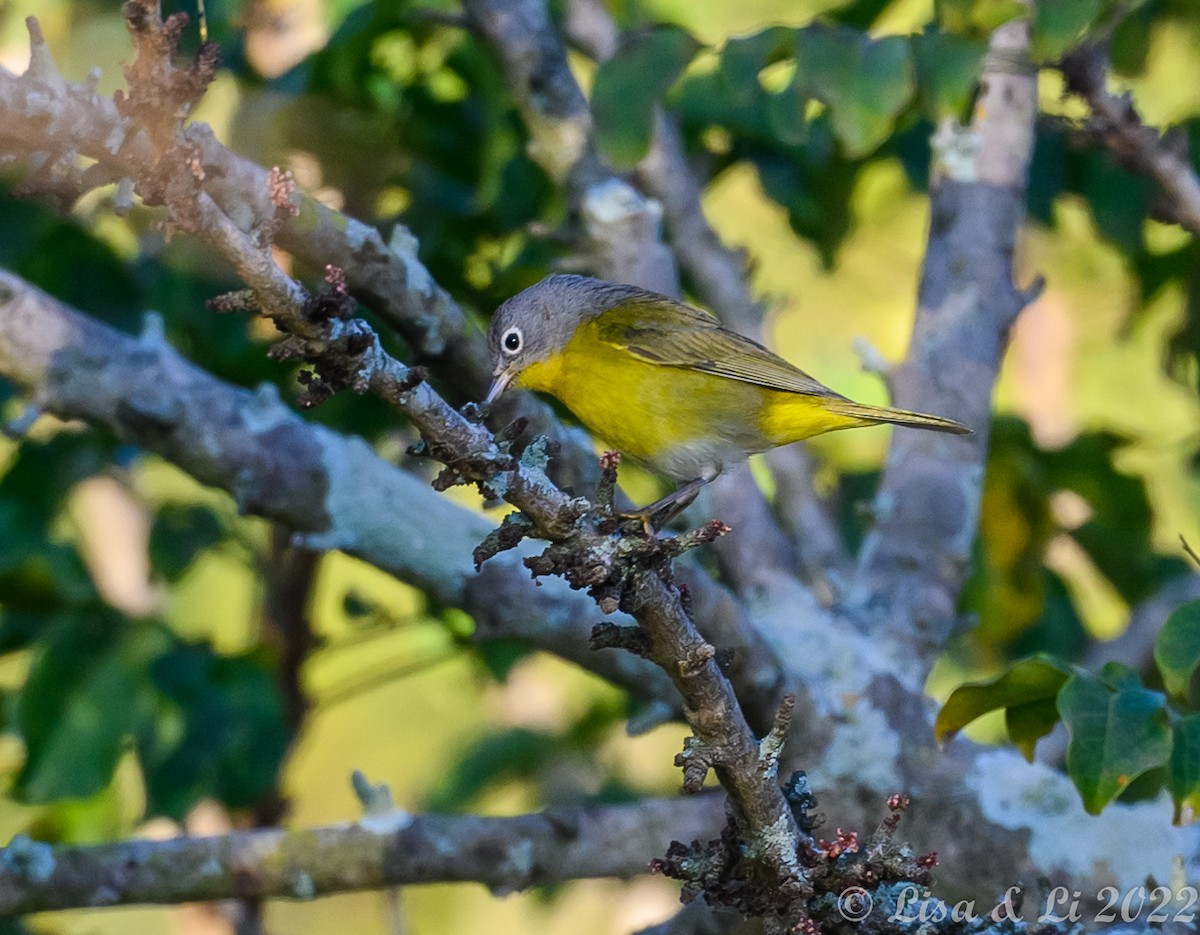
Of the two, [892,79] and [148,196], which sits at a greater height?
[892,79]

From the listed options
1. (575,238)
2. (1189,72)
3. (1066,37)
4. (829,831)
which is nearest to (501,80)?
(575,238)

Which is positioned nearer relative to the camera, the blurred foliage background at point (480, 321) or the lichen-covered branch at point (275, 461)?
the lichen-covered branch at point (275, 461)

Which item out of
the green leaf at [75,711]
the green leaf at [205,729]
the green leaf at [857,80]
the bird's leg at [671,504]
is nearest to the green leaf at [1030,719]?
the bird's leg at [671,504]

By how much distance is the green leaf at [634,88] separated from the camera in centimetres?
361

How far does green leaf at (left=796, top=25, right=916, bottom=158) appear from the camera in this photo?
3352mm

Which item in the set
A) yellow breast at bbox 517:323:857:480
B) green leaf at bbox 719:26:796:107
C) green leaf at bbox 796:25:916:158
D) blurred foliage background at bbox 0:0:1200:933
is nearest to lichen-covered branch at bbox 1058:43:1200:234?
blurred foliage background at bbox 0:0:1200:933

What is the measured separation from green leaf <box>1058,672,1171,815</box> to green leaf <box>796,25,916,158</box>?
1492mm

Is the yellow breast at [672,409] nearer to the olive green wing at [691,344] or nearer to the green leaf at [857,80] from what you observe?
the olive green wing at [691,344]

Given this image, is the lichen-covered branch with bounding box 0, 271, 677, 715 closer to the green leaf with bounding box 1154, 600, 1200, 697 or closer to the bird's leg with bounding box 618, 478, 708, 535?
the bird's leg with bounding box 618, 478, 708, 535

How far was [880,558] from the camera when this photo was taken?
394 centimetres

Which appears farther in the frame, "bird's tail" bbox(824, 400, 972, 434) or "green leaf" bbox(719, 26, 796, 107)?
"green leaf" bbox(719, 26, 796, 107)

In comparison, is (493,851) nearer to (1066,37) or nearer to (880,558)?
(880,558)

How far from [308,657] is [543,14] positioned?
2270 mm

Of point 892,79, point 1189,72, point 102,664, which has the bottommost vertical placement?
point 102,664
